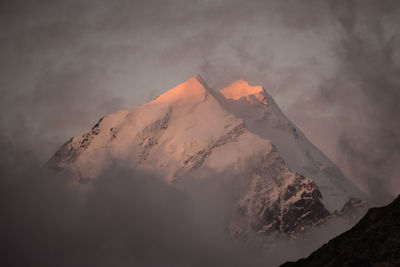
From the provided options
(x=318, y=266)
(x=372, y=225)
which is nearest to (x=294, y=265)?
(x=318, y=266)

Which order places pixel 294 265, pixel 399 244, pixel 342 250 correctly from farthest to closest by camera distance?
pixel 294 265
pixel 342 250
pixel 399 244

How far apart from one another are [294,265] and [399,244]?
2067 cm

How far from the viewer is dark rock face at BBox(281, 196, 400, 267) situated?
56000mm

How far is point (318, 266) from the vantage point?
6544 centimetres

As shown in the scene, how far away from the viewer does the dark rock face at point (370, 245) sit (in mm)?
56000

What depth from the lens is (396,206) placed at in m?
65.0

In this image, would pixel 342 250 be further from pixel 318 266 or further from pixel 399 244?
pixel 399 244

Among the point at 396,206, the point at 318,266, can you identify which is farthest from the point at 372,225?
the point at 318,266

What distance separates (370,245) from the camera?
193 ft

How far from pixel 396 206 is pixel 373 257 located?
11.7 metres

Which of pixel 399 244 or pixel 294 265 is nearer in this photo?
pixel 399 244

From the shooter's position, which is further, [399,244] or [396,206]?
[396,206]

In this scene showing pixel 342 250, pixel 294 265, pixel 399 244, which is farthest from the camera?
pixel 294 265

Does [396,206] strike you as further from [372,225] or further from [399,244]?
[399,244]
